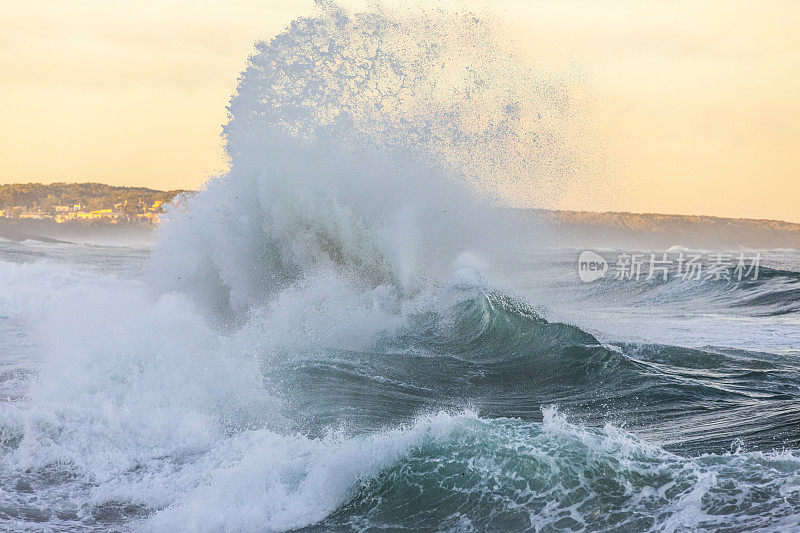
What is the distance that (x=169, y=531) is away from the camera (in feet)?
15.1

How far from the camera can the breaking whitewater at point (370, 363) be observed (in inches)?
194

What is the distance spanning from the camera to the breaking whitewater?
4.92m

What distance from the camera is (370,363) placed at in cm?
918

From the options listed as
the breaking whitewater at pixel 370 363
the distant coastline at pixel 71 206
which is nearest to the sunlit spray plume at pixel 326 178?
the breaking whitewater at pixel 370 363

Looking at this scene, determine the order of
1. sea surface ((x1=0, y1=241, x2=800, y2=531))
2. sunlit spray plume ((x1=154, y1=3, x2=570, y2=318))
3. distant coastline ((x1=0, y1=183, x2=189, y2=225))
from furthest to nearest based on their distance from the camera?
distant coastline ((x1=0, y1=183, x2=189, y2=225)) < sunlit spray plume ((x1=154, y1=3, x2=570, y2=318)) < sea surface ((x1=0, y1=241, x2=800, y2=531))

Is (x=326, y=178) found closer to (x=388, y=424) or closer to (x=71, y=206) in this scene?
(x=388, y=424)

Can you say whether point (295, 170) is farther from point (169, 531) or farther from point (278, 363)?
point (169, 531)

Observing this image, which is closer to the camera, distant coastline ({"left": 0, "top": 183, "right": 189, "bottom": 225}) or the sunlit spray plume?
the sunlit spray plume

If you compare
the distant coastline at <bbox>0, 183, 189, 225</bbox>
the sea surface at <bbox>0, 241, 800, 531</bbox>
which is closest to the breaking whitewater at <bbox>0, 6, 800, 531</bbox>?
the sea surface at <bbox>0, 241, 800, 531</bbox>

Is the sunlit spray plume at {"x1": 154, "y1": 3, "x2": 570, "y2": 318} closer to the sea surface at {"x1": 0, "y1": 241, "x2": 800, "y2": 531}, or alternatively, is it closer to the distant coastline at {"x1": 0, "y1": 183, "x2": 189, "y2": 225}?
the sea surface at {"x1": 0, "y1": 241, "x2": 800, "y2": 531}

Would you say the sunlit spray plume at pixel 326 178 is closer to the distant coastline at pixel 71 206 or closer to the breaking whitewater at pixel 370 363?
the breaking whitewater at pixel 370 363

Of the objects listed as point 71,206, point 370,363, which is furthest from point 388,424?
point 71,206

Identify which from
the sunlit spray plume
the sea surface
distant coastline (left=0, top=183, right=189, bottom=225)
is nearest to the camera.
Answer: the sea surface

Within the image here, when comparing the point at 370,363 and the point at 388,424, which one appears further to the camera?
the point at 370,363
